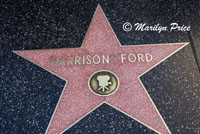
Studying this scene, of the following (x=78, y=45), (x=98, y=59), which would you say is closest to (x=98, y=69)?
(x=98, y=59)

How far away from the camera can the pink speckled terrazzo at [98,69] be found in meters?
0.95

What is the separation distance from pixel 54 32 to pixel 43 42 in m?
0.08

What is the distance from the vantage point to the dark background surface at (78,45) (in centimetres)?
96

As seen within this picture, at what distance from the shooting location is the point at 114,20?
3.75 feet

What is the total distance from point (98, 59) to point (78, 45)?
0.45 feet

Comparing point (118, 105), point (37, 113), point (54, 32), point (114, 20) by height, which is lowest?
point (37, 113)

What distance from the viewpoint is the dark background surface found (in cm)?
96

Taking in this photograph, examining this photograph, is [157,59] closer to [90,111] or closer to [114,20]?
[114,20]

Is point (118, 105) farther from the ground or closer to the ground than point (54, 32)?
closer to the ground

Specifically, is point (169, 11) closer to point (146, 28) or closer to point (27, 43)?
point (146, 28)

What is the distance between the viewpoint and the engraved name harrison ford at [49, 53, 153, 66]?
3.44 feet

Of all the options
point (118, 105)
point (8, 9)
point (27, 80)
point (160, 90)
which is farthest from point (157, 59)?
point (8, 9)

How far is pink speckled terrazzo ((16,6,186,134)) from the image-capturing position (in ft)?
3.12

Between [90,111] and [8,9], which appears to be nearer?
[90,111]
